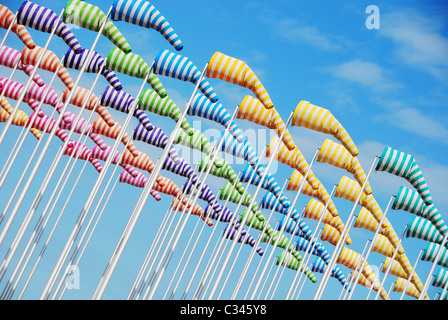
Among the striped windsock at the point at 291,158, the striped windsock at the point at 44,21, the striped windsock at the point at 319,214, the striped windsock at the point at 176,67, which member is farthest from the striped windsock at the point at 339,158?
the striped windsock at the point at 44,21

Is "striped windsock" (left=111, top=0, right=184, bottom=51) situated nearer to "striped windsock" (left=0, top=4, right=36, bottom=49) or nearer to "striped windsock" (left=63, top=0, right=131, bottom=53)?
"striped windsock" (left=63, top=0, right=131, bottom=53)

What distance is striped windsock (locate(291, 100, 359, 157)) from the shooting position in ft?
38.6

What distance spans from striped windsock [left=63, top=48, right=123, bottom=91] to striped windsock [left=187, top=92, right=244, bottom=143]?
1.74 metres

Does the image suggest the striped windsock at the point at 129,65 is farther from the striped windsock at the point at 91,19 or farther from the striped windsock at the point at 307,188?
the striped windsock at the point at 307,188

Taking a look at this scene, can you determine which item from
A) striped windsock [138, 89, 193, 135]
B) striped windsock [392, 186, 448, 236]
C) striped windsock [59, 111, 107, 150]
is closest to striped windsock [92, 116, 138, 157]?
striped windsock [59, 111, 107, 150]

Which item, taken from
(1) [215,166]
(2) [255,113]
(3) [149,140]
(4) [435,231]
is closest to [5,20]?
(3) [149,140]

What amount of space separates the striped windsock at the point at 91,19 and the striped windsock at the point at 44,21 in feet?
0.86

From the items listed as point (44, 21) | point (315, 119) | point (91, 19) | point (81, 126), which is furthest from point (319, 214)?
point (44, 21)

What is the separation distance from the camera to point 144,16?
36.4ft

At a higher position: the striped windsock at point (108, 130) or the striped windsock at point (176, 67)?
the striped windsock at point (176, 67)

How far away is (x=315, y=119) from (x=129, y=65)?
4038 millimetres

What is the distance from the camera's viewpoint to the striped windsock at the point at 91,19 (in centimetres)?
1126
